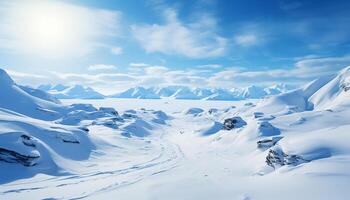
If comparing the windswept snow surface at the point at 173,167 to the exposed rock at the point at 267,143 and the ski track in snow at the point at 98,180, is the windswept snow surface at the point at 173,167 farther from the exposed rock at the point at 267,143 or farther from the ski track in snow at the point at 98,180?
the ski track in snow at the point at 98,180

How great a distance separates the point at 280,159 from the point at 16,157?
33321 millimetres

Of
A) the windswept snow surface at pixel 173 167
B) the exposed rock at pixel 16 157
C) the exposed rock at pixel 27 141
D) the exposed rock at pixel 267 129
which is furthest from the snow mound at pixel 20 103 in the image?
the exposed rock at pixel 267 129

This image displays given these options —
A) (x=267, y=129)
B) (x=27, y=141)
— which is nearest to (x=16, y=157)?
(x=27, y=141)

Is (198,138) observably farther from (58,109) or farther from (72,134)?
(58,109)

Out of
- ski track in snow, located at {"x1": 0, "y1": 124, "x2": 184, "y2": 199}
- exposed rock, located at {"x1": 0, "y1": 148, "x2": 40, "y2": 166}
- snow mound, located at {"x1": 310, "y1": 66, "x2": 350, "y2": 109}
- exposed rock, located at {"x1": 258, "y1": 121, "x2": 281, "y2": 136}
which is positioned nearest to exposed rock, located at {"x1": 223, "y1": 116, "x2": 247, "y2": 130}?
exposed rock, located at {"x1": 258, "y1": 121, "x2": 281, "y2": 136}

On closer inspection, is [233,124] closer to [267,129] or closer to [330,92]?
[267,129]

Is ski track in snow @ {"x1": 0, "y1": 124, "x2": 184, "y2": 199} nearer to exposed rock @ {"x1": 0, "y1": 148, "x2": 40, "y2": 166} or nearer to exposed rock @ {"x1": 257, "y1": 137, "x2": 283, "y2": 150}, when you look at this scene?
exposed rock @ {"x1": 0, "y1": 148, "x2": 40, "y2": 166}

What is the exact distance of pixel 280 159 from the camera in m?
38.1

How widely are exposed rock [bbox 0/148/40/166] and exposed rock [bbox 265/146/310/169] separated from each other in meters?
30.8

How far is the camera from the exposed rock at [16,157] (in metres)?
41.5

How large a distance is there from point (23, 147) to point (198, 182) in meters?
24.9

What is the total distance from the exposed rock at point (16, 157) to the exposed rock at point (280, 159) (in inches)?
1214

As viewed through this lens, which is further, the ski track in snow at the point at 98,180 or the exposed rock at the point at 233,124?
the exposed rock at the point at 233,124

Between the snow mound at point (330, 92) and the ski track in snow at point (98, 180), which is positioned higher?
the snow mound at point (330, 92)
